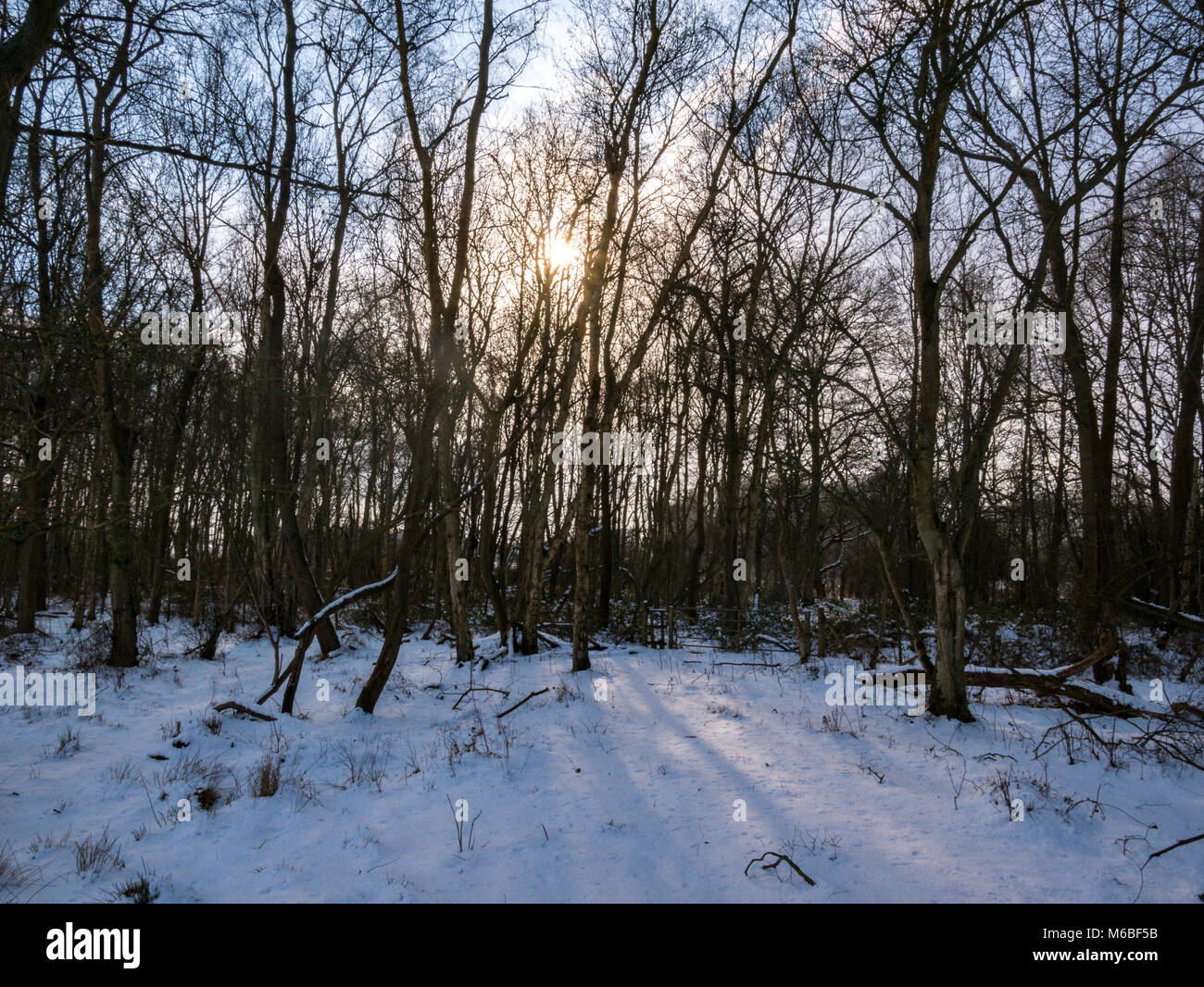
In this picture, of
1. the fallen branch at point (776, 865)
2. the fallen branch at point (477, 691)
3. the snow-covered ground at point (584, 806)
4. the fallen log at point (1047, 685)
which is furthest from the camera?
the fallen branch at point (477, 691)

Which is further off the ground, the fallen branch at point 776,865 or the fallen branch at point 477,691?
the fallen branch at point 776,865

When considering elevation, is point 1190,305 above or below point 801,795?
above

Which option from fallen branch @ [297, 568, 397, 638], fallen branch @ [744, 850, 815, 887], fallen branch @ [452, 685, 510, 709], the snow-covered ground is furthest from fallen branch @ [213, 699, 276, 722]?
fallen branch @ [744, 850, 815, 887]

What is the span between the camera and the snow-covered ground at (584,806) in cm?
351

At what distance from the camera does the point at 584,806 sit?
4605 mm

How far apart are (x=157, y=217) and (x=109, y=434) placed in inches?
232

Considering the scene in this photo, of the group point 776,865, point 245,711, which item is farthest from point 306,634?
point 776,865

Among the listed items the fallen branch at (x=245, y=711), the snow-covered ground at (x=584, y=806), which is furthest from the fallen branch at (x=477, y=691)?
the fallen branch at (x=245, y=711)

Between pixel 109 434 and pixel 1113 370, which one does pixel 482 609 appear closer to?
pixel 109 434

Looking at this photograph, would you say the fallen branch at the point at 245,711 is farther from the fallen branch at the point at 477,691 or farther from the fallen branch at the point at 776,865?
the fallen branch at the point at 776,865

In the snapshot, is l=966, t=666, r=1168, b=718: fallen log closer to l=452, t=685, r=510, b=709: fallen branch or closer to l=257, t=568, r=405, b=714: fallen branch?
l=452, t=685, r=510, b=709: fallen branch

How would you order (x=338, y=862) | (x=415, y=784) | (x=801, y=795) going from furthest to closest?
(x=415, y=784), (x=801, y=795), (x=338, y=862)

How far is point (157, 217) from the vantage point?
41.3ft
